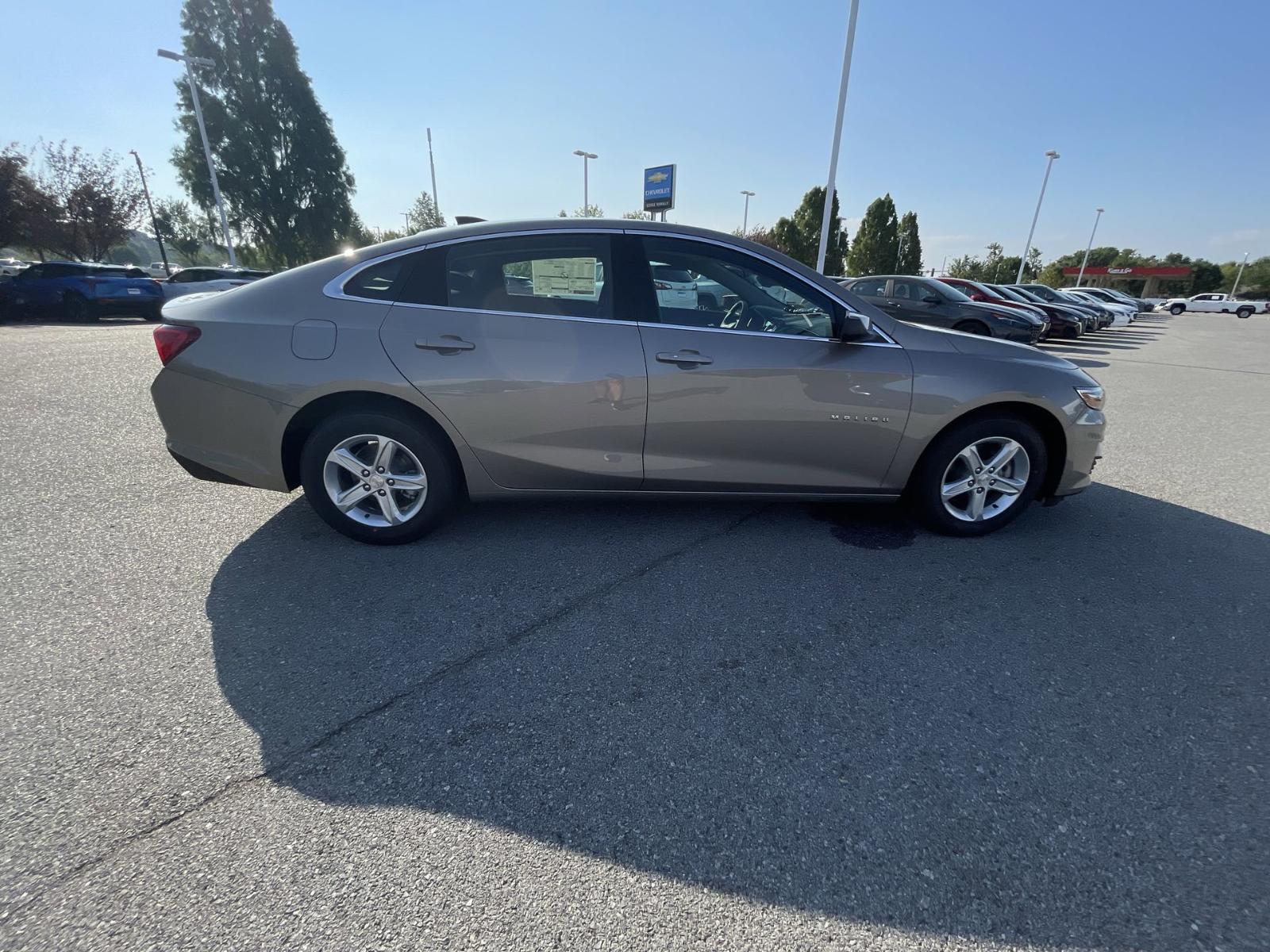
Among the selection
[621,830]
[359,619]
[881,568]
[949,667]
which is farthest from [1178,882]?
[359,619]

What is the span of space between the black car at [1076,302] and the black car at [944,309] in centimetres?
1092

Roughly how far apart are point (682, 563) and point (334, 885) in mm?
2010

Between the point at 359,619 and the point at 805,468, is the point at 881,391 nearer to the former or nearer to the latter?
the point at 805,468

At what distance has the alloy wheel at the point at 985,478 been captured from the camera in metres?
3.40

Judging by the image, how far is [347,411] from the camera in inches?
120

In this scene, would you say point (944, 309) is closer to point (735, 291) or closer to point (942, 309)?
point (942, 309)

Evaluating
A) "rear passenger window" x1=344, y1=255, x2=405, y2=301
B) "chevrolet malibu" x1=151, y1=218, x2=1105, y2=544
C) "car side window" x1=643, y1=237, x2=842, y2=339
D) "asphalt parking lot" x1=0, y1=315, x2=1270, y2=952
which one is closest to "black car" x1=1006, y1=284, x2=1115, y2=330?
"asphalt parking lot" x1=0, y1=315, x2=1270, y2=952

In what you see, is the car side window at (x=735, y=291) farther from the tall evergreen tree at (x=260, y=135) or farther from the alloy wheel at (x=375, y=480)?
the tall evergreen tree at (x=260, y=135)

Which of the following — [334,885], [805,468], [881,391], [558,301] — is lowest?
[334,885]

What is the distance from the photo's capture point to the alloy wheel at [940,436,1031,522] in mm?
3400

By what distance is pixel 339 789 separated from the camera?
1762mm

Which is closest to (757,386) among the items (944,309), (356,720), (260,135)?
(356,720)

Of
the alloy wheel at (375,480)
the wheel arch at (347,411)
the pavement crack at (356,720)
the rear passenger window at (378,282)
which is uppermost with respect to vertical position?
the rear passenger window at (378,282)

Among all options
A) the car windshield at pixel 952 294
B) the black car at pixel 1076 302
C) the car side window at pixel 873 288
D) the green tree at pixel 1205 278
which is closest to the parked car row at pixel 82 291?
the car side window at pixel 873 288
